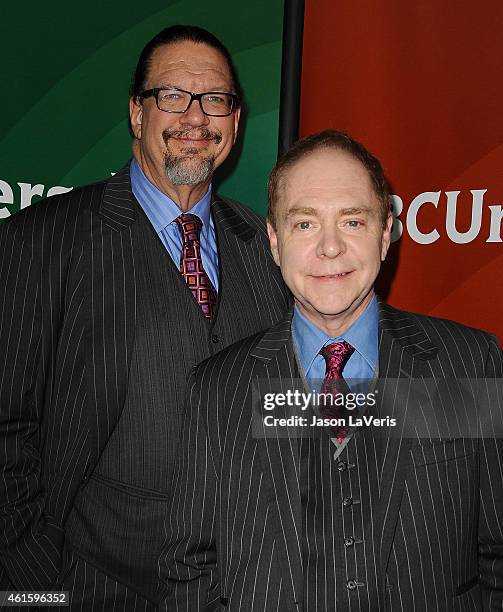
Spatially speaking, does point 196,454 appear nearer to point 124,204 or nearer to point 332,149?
point 332,149

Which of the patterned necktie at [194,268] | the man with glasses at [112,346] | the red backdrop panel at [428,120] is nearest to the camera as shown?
the man with glasses at [112,346]

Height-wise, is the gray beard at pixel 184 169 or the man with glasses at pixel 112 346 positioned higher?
the gray beard at pixel 184 169

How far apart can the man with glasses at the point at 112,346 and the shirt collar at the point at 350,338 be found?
0.44 metres

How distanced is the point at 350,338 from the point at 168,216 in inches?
30.4

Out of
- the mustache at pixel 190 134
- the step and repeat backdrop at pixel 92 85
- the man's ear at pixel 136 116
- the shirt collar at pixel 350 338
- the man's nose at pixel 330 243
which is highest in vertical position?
the step and repeat backdrop at pixel 92 85

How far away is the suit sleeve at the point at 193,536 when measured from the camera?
1.63 meters

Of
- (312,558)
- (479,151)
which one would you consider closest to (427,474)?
(312,558)

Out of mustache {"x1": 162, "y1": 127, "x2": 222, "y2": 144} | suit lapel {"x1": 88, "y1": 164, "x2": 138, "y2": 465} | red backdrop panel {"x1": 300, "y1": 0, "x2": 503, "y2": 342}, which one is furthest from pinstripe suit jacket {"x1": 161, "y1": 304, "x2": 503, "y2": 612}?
red backdrop panel {"x1": 300, "y1": 0, "x2": 503, "y2": 342}

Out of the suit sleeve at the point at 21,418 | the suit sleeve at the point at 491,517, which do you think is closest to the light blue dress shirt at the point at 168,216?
the suit sleeve at the point at 21,418

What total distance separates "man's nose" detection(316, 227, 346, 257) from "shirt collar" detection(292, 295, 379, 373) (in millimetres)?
185

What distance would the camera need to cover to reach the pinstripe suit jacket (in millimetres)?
1563

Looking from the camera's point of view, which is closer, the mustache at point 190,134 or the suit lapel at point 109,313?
the suit lapel at point 109,313

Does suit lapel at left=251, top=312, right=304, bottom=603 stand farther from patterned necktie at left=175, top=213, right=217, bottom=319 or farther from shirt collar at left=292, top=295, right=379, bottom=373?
patterned necktie at left=175, top=213, right=217, bottom=319
